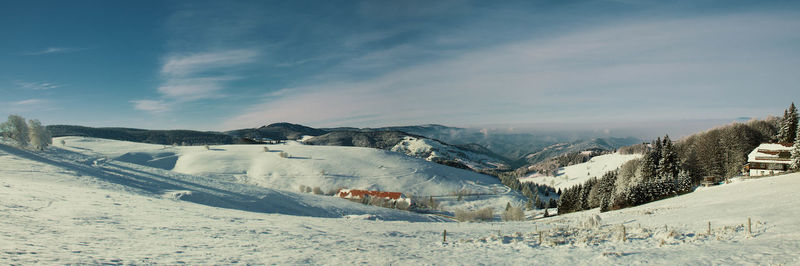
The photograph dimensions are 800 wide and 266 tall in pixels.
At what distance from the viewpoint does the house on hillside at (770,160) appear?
60250mm

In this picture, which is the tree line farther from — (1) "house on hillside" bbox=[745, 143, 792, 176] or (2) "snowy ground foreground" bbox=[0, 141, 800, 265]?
(2) "snowy ground foreground" bbox=[0, 141, 800, 265]

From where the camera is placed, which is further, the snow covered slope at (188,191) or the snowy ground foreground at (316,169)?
the snowy ground foreground at (316,169)

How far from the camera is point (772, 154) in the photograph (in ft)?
205

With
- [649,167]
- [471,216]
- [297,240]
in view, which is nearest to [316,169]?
[471,216]

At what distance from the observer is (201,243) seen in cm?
1781

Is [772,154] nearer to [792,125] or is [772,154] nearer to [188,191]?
[792,125]

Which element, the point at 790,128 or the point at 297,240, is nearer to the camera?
the point at 297,240

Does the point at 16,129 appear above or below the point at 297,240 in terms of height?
above

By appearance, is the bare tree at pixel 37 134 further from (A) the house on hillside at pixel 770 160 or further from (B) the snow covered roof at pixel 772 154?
(B) the snow covered roof at pixel 772 154

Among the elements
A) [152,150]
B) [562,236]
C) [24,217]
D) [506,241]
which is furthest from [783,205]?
[152,150]

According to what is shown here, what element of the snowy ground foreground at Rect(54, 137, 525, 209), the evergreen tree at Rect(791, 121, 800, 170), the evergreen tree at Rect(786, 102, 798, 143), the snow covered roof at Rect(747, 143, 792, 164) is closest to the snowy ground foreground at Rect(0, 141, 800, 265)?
the evergreen tree at Rect(791, 121, 800, 170)

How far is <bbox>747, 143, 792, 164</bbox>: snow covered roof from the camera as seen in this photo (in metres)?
60.5

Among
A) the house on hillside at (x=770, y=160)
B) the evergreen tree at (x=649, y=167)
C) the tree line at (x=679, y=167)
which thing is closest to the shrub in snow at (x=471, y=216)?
the tree line at (x=679, y=167)

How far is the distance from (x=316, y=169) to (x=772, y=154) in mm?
112438
